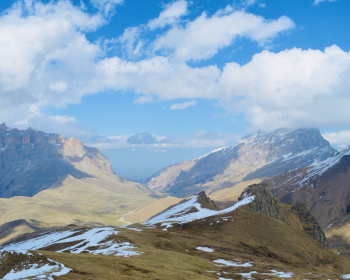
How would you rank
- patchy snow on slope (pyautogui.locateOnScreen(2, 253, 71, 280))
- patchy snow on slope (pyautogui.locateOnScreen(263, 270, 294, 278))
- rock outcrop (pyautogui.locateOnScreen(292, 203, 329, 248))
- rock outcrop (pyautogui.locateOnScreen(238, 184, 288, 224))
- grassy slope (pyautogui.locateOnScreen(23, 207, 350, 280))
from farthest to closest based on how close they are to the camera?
rock outcrop (pyautogui.locateOnScreen(292, 203, 329, 248))
rock outcrop (pyautogui.locateOnScreen(238, 184, 288, 224))
patchy snow on slope (pyautogui.locateOnScreen(263, 270, 294, 278))
grassy slope (pyautogui.locateOnScreen(23, 207, 350, 280))
patchy snow on slope (pyautogui.locateOnScreen(2, 253, 71, 280))

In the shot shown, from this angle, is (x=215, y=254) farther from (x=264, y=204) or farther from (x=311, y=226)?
(x=311, y=226)

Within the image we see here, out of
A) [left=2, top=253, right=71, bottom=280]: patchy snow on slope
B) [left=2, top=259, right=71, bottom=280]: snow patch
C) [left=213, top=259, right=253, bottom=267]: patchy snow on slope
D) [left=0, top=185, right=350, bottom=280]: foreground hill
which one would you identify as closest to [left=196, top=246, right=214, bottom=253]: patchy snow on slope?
[left=0, top=185, right=350, bottom=280]: foreground hill

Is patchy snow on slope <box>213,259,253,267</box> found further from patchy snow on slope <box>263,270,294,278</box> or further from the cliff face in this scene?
the cliff face

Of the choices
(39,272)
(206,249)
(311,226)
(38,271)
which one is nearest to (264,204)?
(311,226)

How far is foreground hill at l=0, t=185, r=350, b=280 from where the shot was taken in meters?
52.9

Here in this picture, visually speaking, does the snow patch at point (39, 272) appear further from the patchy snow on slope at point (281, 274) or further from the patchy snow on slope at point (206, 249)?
the patchy snow on slope at point (206, 249)

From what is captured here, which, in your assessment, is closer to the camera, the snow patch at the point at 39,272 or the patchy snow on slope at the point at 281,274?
the snow patch at the point at 39,272

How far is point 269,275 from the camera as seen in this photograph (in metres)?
72.0

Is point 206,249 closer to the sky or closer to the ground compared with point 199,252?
closer to the ground

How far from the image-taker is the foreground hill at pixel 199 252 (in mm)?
52938

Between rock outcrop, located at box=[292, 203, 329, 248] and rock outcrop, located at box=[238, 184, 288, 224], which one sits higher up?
rock outcrop, located at box=[238, 184, 288, 224]

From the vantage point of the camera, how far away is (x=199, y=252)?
322 ft

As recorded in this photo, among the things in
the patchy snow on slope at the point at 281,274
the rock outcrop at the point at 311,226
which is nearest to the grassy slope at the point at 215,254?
the patchy snow on slope at the point at 281,274

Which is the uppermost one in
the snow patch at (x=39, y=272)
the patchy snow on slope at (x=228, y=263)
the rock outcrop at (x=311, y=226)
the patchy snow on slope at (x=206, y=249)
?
the snow patch at (x=39, y=272)
